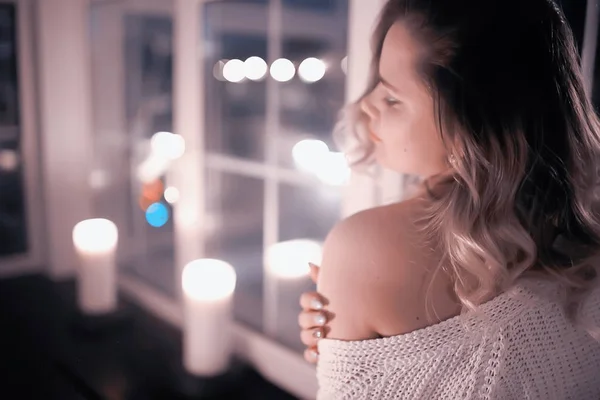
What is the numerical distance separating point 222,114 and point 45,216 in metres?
0.89

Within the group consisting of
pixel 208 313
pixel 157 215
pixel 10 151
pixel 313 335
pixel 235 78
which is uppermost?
pixel 235 78

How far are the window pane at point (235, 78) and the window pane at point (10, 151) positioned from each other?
884 mm

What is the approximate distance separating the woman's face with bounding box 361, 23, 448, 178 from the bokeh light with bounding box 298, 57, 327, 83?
0.82m

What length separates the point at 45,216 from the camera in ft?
6.61

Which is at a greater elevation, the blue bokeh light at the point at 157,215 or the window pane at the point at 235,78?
the window pane at the point at 235,78

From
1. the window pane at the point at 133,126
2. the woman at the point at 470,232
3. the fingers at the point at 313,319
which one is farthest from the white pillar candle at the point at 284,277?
the woman at the point at 470,232

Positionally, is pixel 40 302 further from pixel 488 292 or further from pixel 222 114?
pixel 488 292

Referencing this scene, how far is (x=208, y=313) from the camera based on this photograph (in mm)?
1312

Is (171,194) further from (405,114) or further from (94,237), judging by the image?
(405,114)

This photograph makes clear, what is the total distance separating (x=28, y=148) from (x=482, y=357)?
187 cm

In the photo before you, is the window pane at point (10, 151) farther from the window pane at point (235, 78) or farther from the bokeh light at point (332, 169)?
the bokeh light at point (332, 169)

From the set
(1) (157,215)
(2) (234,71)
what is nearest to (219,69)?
(2) (234,71)

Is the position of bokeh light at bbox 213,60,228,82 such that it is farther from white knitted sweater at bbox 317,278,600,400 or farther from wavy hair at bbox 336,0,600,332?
white knitted sweater at bbox 317,278,600,400

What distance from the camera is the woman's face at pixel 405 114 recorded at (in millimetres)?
541
